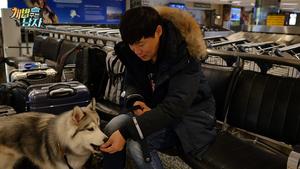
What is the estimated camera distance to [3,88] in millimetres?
2807

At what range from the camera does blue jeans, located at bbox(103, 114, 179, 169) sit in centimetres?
173

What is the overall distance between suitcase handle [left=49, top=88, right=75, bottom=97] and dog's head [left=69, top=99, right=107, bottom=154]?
30.3 inches

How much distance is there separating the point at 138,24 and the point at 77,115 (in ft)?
2.38

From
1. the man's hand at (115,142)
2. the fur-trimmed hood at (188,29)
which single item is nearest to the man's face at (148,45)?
the fur-trimmed hood at (188,29)

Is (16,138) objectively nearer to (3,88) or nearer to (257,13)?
(3,88)

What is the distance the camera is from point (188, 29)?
1622 millimetres

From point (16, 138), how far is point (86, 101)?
2.99 feet

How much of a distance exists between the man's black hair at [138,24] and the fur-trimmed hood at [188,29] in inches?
6.3

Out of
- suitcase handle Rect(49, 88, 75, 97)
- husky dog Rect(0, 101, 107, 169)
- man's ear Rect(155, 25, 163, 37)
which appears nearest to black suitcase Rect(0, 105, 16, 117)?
suitcase handle Rect(49, 88, 75, 97)

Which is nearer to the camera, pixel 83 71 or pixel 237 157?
pixel 237 157

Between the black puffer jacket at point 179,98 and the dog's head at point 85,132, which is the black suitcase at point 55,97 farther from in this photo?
the black puffer jacket at point 179,98

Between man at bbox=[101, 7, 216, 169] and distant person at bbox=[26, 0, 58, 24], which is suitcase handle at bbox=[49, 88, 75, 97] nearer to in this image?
man at bbox=[101, 7, 216, 169]

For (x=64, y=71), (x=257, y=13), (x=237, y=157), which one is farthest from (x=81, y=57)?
(x=257, y=13)

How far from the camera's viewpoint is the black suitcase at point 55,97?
252 cm
